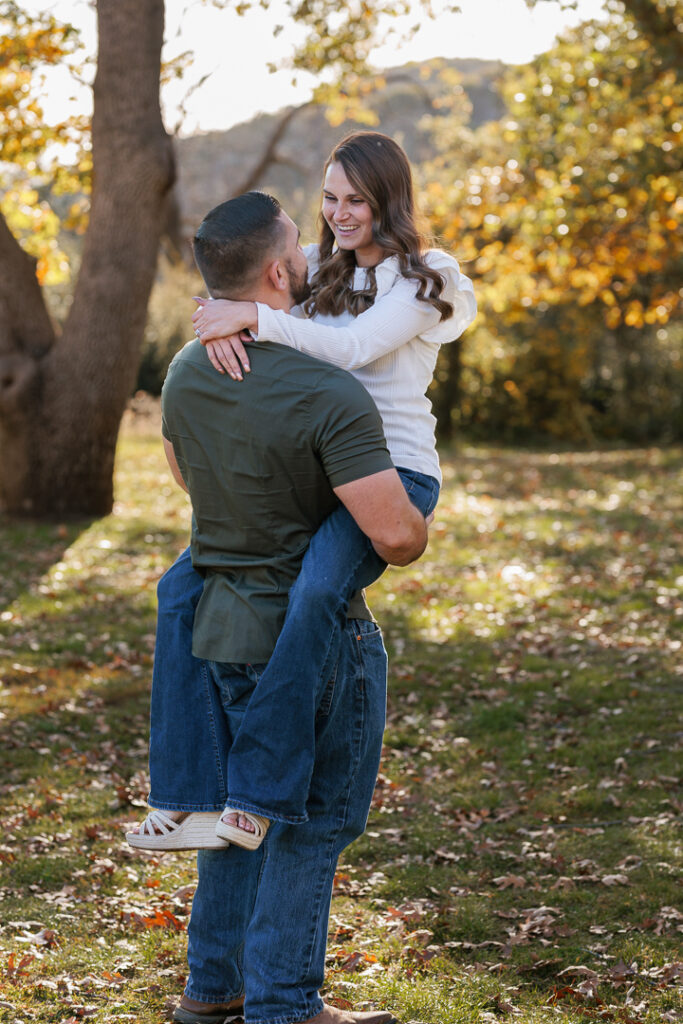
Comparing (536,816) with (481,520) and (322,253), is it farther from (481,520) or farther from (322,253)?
(481,520)

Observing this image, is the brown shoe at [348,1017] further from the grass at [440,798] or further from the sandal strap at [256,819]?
the sandal strap at [256,819]

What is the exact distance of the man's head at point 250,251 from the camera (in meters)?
2.80

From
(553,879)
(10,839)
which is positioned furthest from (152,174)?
(553,879)

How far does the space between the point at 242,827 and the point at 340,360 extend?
1.24 m

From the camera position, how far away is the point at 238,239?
9.18ft

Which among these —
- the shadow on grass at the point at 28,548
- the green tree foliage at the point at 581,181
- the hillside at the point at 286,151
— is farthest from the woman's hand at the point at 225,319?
the hillside at the point at 286,151

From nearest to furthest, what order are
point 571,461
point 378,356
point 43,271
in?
point 378,356 → point 43,271 → point 571,461

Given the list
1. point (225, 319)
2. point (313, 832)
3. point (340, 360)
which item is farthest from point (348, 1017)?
point (225, 319)

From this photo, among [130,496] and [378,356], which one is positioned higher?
[378,356]

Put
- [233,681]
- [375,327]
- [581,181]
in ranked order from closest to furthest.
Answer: [375,327] → [233,681] → [581,181]

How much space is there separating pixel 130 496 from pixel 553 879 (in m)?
10.6

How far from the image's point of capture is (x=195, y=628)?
3041 mm

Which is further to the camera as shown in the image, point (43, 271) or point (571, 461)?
point (571, 461)

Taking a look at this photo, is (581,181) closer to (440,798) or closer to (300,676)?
(440,798)
